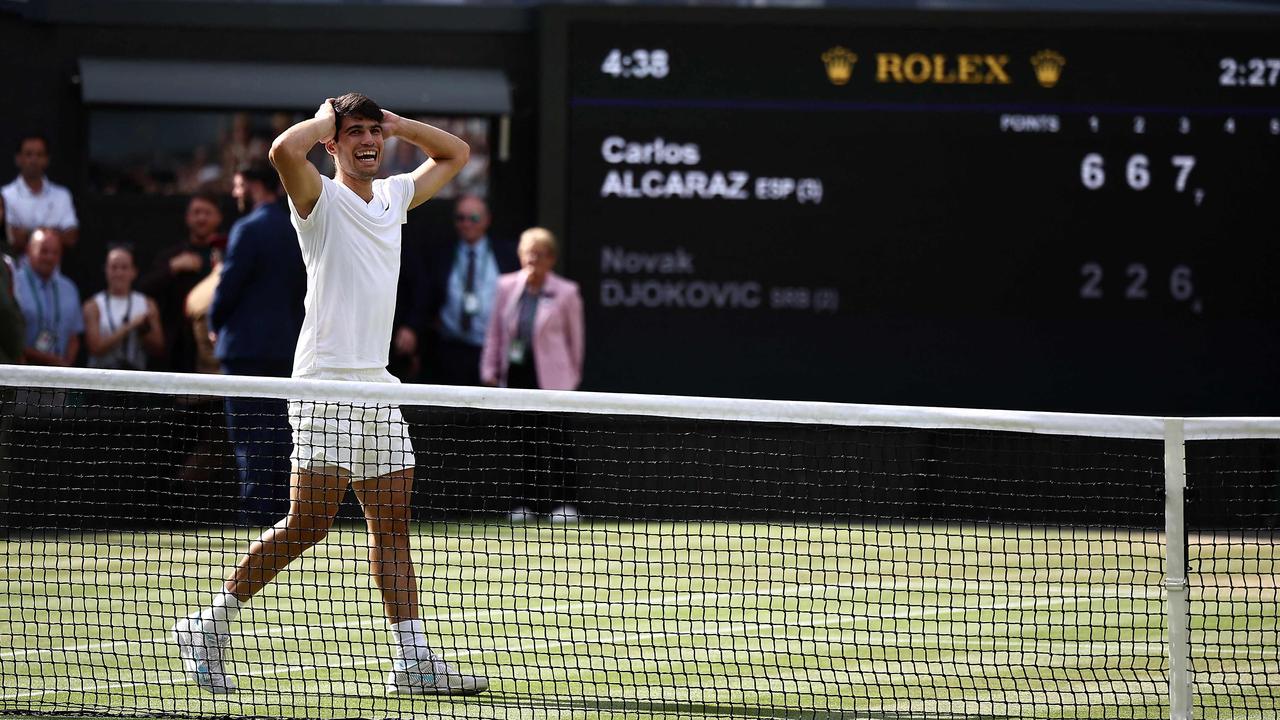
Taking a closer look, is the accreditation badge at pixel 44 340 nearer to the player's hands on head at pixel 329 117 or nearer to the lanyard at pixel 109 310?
the lanyard at pixel 109 310

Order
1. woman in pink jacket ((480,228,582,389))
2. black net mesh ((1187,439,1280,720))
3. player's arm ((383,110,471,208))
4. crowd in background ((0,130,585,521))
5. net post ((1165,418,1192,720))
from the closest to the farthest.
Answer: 1. net post ((1165,418,1192,720))
2. black net mesh ((1187,439,1280,720))
3. player's arm ((383,110,471,208))
4. crowd in background ((0,130,585,521))
5. woman in pink jacket ((480,228,582,389))

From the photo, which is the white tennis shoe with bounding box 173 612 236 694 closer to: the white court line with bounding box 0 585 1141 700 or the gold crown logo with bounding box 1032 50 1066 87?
the white court line with bounding box 0 585 1141 700

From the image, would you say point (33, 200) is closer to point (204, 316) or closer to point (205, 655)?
point (204, 316)

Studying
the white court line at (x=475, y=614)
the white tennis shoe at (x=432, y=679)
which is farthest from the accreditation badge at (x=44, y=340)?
the white tennis shoe at (x=432, y=679)

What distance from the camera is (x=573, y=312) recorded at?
1166cm

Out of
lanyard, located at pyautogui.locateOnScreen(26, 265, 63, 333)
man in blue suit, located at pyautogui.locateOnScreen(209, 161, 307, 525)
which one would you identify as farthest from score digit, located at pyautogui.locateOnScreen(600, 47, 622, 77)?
lanyard, located at pyautogui.locateOnScreen(26, 265, 63, 333)

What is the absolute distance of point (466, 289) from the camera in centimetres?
1224

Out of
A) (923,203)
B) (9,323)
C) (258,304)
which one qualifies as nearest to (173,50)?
(258,304)

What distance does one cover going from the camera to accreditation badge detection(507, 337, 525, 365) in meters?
11.8

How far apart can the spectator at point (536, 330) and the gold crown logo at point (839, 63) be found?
226 centimetres

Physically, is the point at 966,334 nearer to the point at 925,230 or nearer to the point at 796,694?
the point at 925,230

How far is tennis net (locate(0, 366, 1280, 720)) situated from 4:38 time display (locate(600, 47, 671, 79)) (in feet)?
8.35

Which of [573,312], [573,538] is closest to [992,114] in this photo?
[573,312]

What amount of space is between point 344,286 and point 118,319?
20.1 feet
